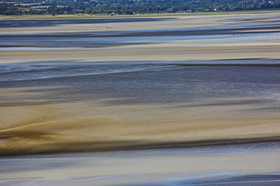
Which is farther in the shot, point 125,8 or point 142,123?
point 125,8

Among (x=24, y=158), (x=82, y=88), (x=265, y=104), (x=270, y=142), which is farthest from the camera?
(x=82, y=88)

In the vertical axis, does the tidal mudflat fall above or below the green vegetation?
below

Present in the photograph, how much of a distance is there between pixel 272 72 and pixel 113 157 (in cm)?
988

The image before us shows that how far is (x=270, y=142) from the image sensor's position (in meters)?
6.99

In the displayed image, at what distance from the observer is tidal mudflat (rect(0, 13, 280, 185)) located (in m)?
5.77

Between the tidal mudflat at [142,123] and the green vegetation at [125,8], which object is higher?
the green vegetation at [125,8]

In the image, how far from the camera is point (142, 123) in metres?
8.34

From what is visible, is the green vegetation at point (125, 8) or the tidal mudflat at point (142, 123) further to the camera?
the green vegetation at point (125, 8)

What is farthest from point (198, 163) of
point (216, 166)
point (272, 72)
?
point (272, 72)

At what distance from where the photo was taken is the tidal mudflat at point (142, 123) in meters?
5.77

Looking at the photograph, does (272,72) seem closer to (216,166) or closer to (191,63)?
(191,63)

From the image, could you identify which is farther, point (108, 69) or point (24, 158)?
point (108, 69)

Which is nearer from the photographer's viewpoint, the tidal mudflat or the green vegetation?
the tidal mudflat

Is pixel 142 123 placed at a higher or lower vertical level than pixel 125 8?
lower
